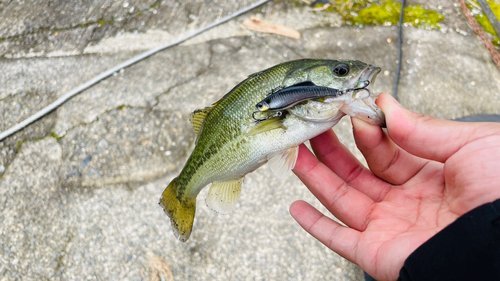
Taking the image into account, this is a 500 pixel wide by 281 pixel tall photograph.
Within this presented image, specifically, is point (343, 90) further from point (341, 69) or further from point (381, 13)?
point (381, 13)

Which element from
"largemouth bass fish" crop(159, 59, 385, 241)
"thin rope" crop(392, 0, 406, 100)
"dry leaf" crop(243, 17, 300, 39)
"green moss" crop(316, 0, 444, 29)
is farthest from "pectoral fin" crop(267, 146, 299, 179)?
"green moss" crop(316, 0, 444, 29)

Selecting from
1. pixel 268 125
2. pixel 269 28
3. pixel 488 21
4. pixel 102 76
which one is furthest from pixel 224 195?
pixel 488 21

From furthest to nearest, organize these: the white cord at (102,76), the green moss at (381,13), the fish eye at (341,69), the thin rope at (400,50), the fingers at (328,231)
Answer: the green moss at (381,13) → the thin rope at (400,50) → the white cord at (102,76) → the fingers at (328,231) → the fish eye at (341,69)

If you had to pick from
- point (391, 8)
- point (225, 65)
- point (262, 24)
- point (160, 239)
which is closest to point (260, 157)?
point (160, 239)

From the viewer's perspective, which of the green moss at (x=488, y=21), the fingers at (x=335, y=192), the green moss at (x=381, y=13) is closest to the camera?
the fingers at (x=335, y=192)

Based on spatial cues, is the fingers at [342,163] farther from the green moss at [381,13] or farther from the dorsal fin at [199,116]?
the green moss at [381,13]

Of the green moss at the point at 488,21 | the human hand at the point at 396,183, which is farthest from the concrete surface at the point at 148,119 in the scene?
the human hand at the point at 396,183

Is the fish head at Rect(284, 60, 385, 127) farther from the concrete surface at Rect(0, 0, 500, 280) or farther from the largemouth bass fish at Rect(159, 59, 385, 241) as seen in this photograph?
the concrete surface at Rect(0, 0, 500, 280)
